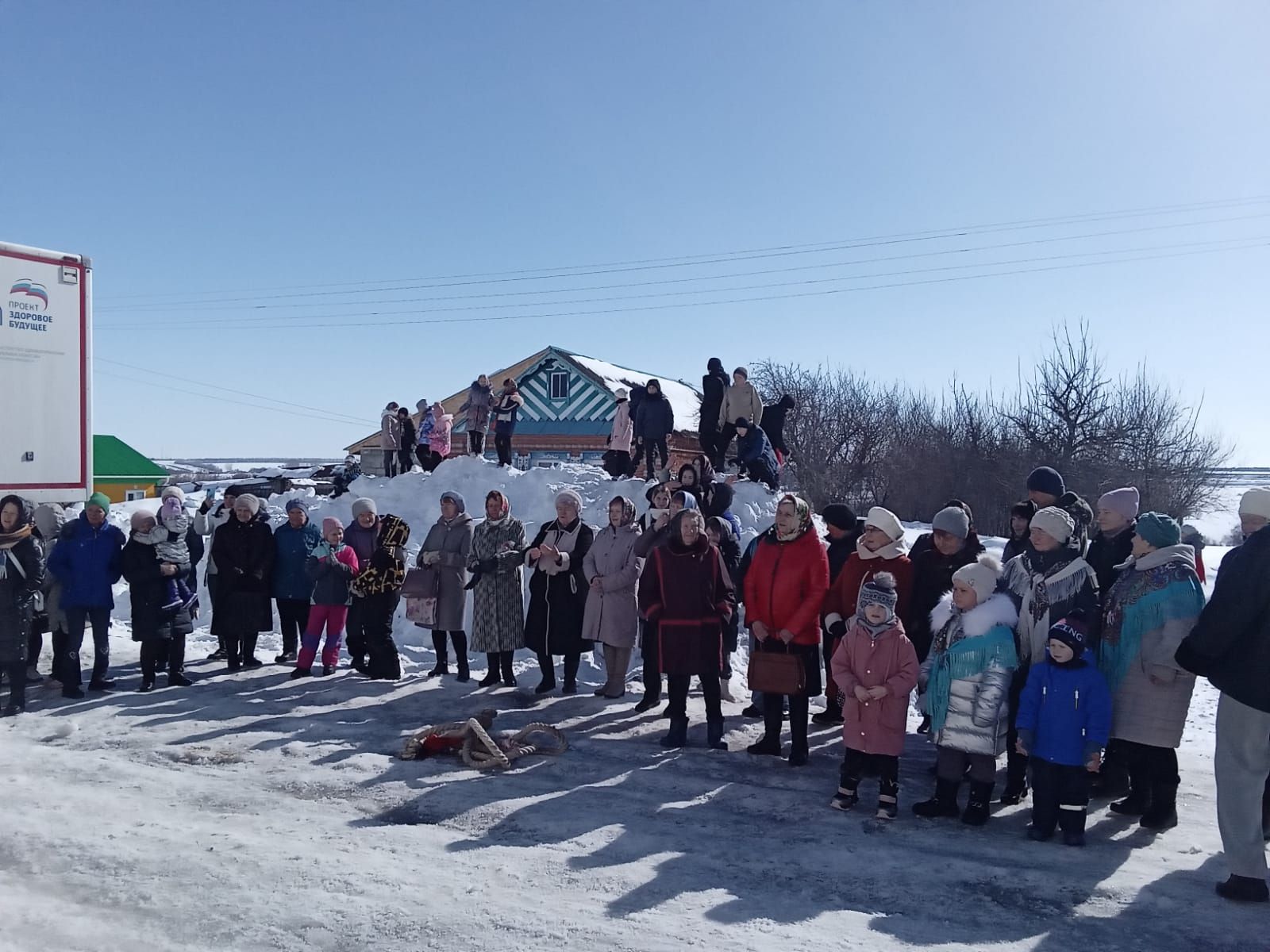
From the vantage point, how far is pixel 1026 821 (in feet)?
17.5

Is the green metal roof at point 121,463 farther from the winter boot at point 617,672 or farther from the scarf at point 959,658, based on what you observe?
the scarf at point 959,658

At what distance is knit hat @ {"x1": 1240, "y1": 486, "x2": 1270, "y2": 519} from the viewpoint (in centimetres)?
487

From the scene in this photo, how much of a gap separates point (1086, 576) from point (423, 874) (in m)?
4.09

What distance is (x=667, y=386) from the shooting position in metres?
33.2

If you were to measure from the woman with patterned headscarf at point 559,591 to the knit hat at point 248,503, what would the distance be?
2.85 meters

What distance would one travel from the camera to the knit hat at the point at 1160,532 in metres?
5.15

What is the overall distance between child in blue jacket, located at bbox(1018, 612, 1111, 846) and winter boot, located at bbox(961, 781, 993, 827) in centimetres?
26

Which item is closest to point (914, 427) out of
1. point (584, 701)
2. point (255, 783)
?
point (584, 701)

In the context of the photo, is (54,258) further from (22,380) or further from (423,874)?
(423,874)

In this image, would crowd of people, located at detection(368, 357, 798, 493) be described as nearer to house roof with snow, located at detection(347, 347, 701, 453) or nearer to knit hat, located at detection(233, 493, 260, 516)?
knit hat, located at detection(233, 493, 260, 516)

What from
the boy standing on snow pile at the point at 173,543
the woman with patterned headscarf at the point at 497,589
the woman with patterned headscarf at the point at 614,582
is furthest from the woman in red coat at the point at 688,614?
the boy standing on snow pile at the point at 173,543

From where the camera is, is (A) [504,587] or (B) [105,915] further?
(A) [504,587]

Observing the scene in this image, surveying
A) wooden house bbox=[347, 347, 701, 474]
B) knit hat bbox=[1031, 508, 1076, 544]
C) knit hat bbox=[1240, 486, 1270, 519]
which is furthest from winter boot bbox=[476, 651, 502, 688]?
wooden house bbox=[347, 347, 701, 474]

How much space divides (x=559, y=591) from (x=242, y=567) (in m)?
3.27
